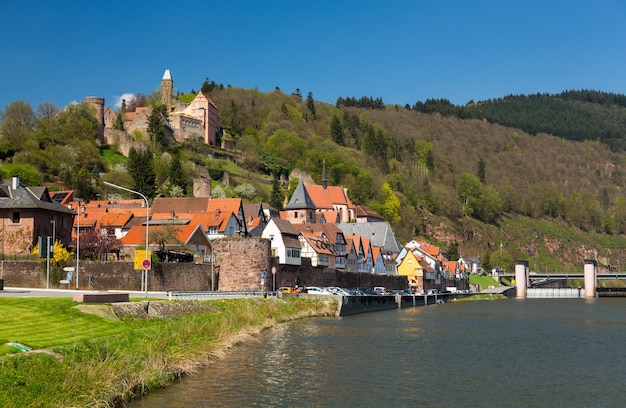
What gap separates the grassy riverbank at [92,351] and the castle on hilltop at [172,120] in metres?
107

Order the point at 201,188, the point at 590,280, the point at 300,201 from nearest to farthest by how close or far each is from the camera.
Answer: the point at 201,188
the point at 300,201
the point at 590,280

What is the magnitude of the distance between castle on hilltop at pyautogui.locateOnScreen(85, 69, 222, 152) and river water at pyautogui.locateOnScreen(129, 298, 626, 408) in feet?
325

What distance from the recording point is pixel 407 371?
31609 mm

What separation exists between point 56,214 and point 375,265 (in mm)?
59910

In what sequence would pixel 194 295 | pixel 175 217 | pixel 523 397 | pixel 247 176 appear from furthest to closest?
pixel 247 176 → pixel 175 217 → pixel 194 295 → pixel 523 397

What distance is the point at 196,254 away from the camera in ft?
220

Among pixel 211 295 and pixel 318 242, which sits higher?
pixel 318 242

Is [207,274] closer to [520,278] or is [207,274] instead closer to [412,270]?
[412,270]

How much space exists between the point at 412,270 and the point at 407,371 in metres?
95.5

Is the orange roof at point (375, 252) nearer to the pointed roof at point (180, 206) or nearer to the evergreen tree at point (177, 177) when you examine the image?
the evergreen tree at point (177, 177)

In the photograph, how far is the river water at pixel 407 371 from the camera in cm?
2489

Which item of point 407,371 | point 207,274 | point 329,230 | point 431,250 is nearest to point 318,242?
point 329,230

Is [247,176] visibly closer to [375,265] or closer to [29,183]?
[375,265]

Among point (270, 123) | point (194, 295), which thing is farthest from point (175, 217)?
point (270, 123)
